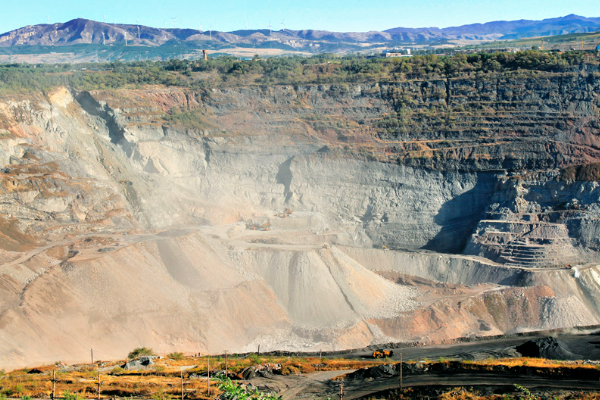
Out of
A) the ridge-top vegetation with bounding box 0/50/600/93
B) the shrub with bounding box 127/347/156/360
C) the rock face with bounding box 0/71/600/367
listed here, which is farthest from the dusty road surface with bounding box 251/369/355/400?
A: the ridge-top vegetation with bounding box 0/50/600/93

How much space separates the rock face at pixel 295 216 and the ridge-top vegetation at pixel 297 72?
2682mm

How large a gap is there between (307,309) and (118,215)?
20.5 m

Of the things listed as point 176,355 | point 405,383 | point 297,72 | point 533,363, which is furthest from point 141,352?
point 297,72

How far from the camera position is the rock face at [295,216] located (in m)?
43.9

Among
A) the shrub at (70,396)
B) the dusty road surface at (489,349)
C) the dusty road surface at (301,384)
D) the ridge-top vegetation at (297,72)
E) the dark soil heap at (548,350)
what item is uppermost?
the ridge-top vegetation at (297,72)

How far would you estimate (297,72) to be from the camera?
80.2 meters

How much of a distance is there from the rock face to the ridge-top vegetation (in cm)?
268

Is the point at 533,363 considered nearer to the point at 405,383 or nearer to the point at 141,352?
the point at 405,383

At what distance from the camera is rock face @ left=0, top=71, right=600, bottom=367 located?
144 ft

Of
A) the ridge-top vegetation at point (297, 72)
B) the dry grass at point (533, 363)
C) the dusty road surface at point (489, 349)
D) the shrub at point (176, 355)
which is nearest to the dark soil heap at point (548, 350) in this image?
the dusty road surface at point (489, 349)

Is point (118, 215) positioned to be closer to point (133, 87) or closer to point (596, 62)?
point (133, 87)

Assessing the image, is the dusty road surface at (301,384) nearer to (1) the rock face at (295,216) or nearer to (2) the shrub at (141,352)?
(2) the shrub at (141,352)

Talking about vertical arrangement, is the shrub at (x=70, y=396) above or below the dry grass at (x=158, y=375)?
above

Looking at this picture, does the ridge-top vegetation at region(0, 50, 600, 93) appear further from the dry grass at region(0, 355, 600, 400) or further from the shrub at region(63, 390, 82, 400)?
the shrub at region(63, 390, 82, 400)
